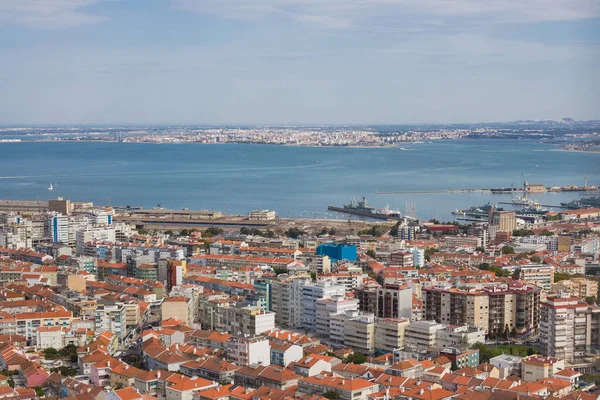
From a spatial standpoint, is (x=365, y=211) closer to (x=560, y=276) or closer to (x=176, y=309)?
(x=560, y=276)

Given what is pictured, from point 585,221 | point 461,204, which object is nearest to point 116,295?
point 585,221

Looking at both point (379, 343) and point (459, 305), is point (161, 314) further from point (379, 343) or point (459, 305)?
point (459, 305)

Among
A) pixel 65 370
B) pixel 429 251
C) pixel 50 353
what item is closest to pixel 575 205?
Answer: pixel 429 251

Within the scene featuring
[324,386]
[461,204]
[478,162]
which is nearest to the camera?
[324,386]

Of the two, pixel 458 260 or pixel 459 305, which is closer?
pixel 459 305

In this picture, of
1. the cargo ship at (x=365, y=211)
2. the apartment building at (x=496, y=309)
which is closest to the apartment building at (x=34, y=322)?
the apartment building at (x=496, y=309)
